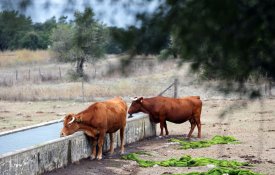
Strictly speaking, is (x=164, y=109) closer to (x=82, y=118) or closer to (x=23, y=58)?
(x=82, y=118)

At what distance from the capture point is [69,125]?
11.9m

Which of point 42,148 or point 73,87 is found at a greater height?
point 73,87

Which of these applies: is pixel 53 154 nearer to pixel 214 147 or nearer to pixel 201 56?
pixel 214 147

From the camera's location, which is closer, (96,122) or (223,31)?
(223,31)

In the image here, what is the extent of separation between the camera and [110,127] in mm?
12680

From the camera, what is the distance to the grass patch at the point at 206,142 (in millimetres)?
14445

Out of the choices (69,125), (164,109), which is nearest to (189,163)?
(69,125)

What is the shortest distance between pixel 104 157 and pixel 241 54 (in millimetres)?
9351

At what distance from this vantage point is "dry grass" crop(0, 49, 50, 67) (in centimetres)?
3916

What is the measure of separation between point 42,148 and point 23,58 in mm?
31593

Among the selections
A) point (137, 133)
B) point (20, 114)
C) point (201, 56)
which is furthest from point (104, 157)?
point (20, 114)

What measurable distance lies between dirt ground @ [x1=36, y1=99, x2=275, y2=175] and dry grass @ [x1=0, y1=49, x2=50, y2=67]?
65.4 feet

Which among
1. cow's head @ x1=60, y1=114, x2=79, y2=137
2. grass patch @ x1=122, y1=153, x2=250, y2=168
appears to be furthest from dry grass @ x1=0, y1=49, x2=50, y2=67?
grass patch @ x1=122, y1=153, x2=250, y2=168

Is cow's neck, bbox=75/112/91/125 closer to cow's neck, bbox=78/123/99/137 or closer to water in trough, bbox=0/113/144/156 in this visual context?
cow's neck, bbox=78/123/99/137
